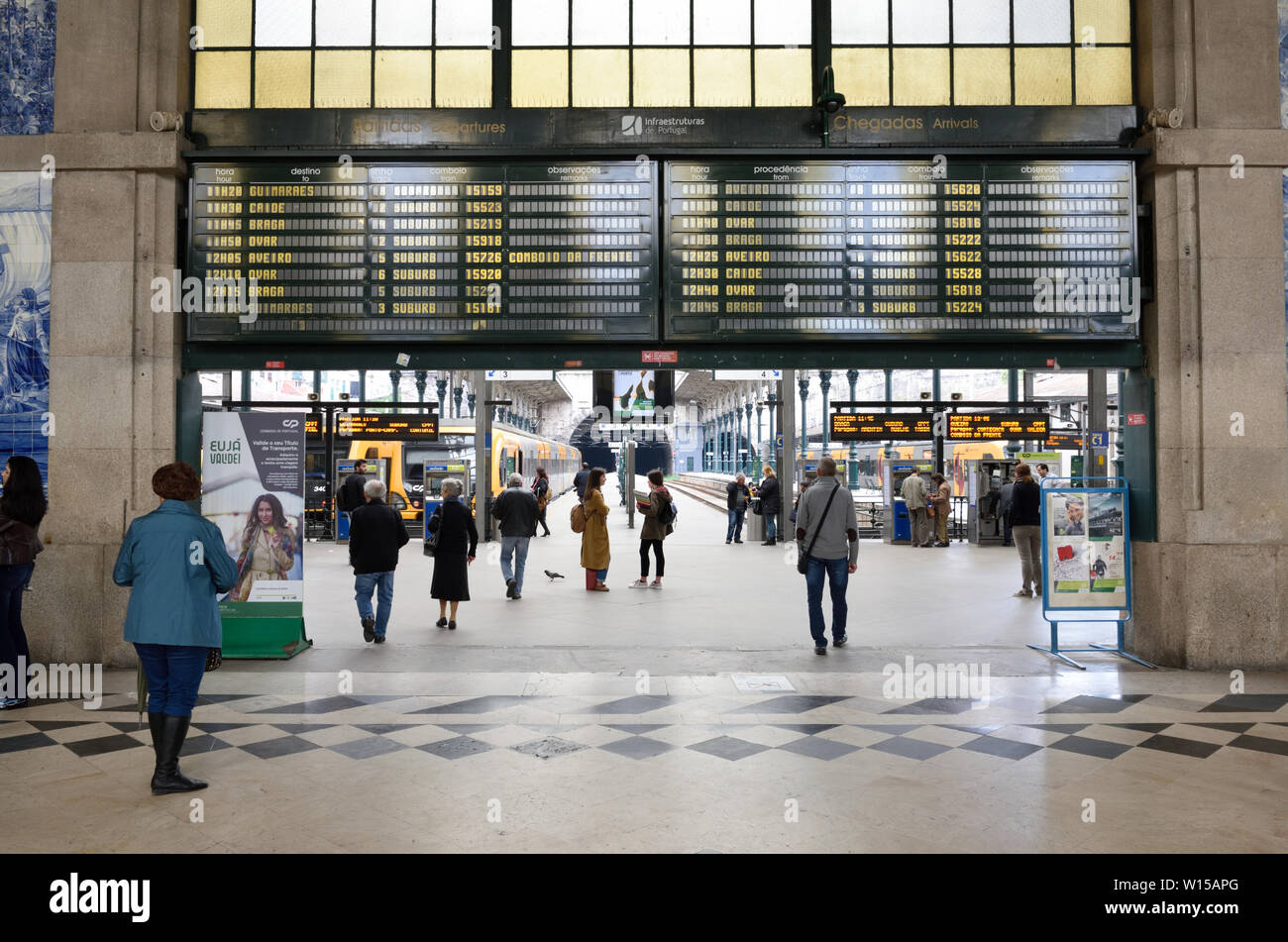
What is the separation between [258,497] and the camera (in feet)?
24.8

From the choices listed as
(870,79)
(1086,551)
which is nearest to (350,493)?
(870,79)

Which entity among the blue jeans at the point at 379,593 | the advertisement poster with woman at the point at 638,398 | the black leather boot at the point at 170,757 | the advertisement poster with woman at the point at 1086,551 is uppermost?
the advertisement poster with woman at the point at 638,398

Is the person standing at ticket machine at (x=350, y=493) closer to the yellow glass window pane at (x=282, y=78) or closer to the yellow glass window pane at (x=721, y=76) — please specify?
the yellow glass window pane at (x=282, y=78)

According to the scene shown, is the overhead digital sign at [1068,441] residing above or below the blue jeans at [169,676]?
above

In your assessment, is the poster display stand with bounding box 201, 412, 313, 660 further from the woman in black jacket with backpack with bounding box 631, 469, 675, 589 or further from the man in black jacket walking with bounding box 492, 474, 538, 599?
the woman in black jacket with backpack with bounding box 631, 469, 675, 589

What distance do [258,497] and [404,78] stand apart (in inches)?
144

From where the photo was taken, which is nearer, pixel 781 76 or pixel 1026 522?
pixel 781 76

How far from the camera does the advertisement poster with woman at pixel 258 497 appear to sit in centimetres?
749

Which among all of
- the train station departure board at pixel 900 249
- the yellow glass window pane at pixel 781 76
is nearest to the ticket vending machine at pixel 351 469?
the train station departure board at pixel 900 249

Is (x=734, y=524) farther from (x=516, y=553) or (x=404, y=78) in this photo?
(x=404, y=78)

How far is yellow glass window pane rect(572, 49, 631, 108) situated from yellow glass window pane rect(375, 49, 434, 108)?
3.93 ft

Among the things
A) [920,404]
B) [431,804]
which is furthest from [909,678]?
[920,404]

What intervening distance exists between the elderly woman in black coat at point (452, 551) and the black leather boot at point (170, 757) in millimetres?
4549

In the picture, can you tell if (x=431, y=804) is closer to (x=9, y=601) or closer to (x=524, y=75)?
(x=9, y=601)
